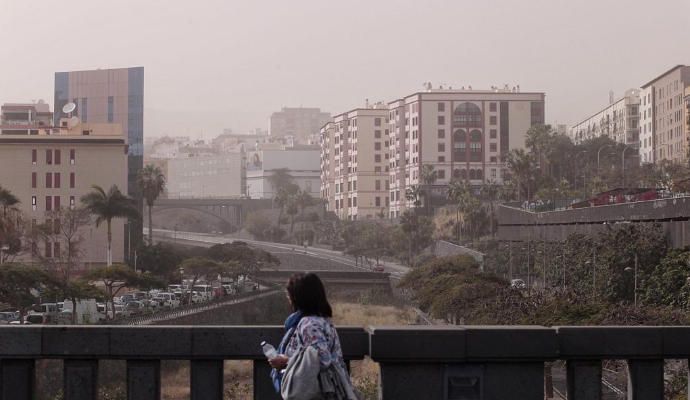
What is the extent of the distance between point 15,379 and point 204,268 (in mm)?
84277

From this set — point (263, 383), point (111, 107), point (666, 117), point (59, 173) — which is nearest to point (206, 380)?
point (263, 383)

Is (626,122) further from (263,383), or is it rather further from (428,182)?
(263,383)

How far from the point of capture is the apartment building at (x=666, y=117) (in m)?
126

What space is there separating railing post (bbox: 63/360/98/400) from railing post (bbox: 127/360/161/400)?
13.7 inches

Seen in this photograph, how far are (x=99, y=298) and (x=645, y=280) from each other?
33.1 metres

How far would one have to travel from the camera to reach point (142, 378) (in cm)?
1069

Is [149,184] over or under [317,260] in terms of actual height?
over

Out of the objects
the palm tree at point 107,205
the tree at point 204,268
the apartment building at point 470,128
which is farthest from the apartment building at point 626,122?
the palm tree at point 107,205

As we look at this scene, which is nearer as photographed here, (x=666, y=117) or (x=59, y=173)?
(x=59, y=173)

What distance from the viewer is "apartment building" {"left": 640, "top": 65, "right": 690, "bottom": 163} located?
12638 cm

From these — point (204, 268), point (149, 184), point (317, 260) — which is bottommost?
point (317, 260)

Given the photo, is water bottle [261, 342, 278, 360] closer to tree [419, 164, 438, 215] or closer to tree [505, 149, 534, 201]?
tree [505, 149, 534, 201]

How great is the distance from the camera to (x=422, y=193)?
162 meters

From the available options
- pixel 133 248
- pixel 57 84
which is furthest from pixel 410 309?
pixel 57 84
